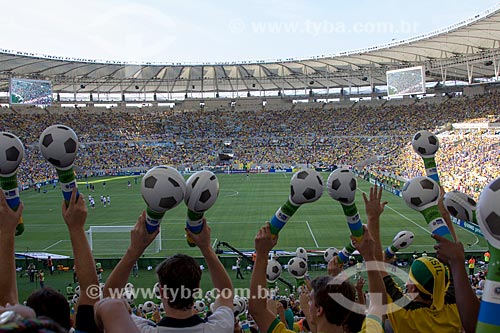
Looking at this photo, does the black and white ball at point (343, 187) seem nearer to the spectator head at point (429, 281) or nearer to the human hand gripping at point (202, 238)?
the spectator head at point (429, 281)

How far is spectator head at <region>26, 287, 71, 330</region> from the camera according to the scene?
257 centimetres

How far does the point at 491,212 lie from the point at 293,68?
68088 millimetres

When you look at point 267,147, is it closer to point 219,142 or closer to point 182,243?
point 219,142

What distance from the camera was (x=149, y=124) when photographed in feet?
249

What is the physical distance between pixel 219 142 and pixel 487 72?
41.0m

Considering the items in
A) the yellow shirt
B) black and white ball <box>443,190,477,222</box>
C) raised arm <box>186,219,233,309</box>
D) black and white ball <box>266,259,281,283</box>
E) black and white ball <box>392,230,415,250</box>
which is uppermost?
black and white ball <box>443,190,477,222</box>

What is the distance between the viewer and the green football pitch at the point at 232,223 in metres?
→ 23.2

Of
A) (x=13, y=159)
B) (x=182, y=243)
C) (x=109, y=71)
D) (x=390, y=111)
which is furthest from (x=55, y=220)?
(x=390, y=111)

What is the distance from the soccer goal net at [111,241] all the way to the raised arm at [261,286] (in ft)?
64.5

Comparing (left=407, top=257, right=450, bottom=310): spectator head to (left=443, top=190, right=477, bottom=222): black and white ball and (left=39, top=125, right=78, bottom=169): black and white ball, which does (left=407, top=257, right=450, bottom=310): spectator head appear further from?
(left=39, top=125, right=78, bottom=169): black and white ball

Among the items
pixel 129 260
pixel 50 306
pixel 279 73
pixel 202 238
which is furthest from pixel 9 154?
pixel 279 73

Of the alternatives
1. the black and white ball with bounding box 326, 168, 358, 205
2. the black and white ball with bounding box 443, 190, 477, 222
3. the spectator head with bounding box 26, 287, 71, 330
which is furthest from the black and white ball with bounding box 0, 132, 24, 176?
the black and white ball with bounding box 443, 190, 477, 222

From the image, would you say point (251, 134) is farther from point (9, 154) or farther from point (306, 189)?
point (9, 154)

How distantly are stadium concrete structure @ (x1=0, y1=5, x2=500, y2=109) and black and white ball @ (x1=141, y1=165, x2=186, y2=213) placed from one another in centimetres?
A: 4099
